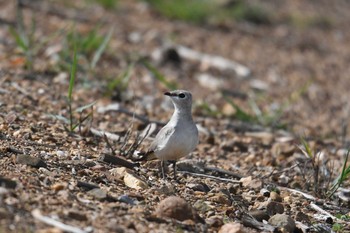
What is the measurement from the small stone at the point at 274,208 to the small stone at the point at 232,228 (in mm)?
686

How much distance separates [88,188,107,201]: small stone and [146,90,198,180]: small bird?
0.91 meters

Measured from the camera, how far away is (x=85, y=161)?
5.29 m

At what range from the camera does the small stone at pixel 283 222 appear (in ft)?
15.7

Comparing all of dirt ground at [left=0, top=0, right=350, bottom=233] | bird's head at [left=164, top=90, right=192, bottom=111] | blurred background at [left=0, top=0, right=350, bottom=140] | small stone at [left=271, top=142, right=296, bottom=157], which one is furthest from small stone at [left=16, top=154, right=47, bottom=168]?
small stone at [left=271, top=142, right=296, bottom=157]

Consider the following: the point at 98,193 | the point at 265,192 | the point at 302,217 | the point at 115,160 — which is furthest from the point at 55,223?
the point at 265,192

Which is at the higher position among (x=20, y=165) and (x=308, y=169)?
(x=20, y=165)

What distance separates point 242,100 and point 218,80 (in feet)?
2.11

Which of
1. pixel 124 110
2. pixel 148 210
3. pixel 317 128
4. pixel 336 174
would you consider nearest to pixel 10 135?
pixel 148 210

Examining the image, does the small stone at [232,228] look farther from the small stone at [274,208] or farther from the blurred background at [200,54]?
the blurred background at [200,54]

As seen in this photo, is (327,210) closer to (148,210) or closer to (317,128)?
(148,210)

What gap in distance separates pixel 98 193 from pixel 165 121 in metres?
3.12

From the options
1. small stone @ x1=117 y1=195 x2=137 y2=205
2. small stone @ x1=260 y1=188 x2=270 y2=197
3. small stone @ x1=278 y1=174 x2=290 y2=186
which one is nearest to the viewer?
small stone @ x1=117 y1=195 x2=137 y2=205

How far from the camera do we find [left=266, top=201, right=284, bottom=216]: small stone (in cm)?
512

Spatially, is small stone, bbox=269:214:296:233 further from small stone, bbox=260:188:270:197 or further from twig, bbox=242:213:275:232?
small stone, bbox=260:188:270:197
